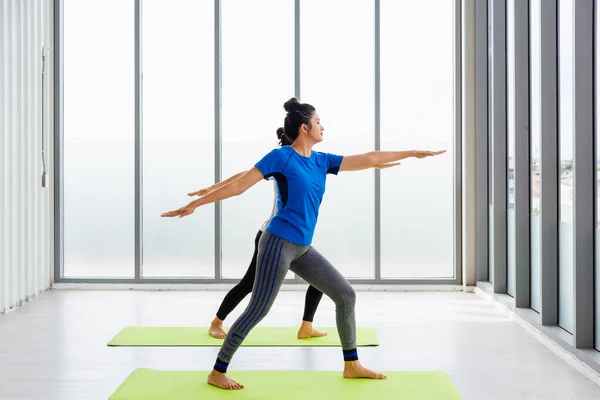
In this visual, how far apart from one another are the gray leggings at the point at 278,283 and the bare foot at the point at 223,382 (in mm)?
30

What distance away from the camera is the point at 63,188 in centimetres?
654

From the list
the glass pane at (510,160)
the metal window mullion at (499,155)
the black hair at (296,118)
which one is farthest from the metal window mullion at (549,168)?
the black hair at (296,118)

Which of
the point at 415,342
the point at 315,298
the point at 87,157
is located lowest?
the point at 415,342

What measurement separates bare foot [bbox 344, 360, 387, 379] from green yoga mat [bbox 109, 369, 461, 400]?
3 cm

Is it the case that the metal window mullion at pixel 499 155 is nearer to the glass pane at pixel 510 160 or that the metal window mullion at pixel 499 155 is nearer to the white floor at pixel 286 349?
the glass pane at pixel 510 160

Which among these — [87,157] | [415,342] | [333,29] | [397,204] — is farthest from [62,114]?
[415,342]

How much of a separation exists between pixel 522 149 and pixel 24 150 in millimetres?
3824

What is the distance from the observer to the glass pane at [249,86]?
643 cm

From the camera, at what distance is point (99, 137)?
6.50 metres

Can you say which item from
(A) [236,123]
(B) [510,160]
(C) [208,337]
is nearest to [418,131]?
(B) [510,160]

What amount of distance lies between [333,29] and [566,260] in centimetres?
315

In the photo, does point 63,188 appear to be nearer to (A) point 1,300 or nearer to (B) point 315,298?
(A) point 1,300

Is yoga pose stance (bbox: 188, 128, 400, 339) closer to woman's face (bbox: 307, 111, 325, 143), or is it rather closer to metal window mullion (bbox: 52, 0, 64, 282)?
woman's face (bbox: 307, 111, 325, 143)

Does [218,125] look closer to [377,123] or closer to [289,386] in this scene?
[377,123]
